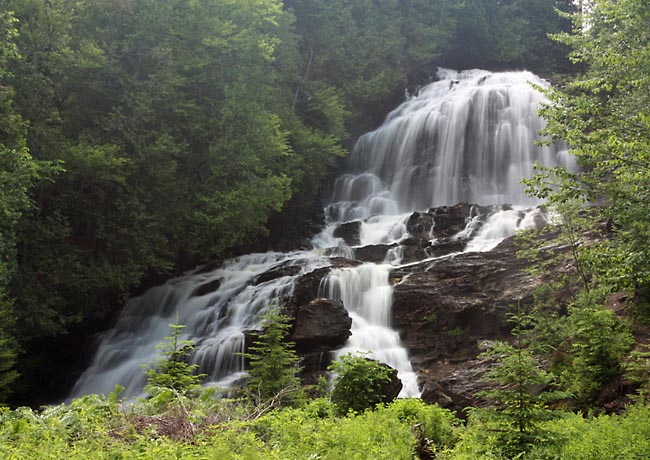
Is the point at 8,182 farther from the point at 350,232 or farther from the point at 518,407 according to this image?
the point at 350,232

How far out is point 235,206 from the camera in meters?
18.9

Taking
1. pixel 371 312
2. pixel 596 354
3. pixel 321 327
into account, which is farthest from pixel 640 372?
pixel 371 312

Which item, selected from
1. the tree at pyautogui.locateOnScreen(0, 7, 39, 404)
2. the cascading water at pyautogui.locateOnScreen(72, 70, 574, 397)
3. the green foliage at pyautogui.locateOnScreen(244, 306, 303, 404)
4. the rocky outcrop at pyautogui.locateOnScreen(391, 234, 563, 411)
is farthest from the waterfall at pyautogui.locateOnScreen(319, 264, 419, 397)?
the tree at pyautogui.locateOnScreen(0, 7, 39, 404)

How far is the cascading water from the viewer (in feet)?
48.7

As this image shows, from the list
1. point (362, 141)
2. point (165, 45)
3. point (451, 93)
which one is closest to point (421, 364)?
point (165, 45)

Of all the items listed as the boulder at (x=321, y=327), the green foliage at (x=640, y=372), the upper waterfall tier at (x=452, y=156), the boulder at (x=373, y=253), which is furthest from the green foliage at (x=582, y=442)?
the upper waterfall tier at (x=452, y=156)

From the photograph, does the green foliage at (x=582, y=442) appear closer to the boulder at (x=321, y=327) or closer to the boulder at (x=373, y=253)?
the boulder at (x=321, y=327)

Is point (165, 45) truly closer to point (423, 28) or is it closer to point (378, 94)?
point (378, 94)

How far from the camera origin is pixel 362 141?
102 feet

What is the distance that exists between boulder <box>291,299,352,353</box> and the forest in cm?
191

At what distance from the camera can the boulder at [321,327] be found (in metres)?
13.3

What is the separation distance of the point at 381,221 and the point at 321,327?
1041 cm

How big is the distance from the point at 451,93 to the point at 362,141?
19.0ft

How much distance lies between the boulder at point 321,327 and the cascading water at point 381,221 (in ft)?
1.31
